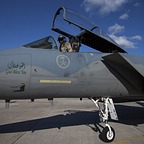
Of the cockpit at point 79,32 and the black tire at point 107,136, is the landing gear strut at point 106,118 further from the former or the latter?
the cockpit at point 79,32

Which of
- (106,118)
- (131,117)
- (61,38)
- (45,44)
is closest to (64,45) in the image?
(61,38)

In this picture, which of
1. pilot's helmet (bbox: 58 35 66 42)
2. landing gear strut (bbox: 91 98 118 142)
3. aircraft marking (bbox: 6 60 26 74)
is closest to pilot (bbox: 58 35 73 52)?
pilot's helmet (bbox: 58 35 66 42)

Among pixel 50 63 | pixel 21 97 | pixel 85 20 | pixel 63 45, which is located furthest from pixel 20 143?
pixel 85 20

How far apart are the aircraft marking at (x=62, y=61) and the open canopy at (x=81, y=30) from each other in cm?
124

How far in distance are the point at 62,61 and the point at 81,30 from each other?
1.62 metres

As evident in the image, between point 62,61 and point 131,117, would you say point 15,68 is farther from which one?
point 131,117

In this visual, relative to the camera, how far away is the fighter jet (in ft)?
15.3

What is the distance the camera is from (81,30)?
631cm

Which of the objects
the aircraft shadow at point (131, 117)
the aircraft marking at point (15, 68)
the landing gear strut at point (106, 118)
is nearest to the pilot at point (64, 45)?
the aircraft marking at point (15, 68)

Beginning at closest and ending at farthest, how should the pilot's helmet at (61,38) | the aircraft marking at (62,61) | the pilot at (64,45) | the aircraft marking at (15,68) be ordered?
the aircraft marking at (15,68) → the aircraft marking at (62,61) → the pilot at (64,45) → the pilot's helmet at (61,38)

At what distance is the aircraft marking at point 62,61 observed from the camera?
520cm

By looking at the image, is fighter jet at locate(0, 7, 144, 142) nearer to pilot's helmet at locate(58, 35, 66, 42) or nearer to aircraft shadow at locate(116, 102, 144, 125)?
pilot's helmet at locate(58, 35, 66, 42)

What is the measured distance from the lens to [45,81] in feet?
16.3

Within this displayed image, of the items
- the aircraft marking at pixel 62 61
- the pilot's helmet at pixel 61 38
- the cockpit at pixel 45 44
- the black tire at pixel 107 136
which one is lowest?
the black tire at pixel 107 136
